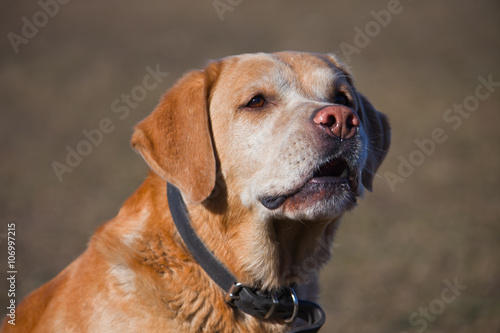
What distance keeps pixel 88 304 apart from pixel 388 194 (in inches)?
322

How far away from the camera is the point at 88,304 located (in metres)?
3.11

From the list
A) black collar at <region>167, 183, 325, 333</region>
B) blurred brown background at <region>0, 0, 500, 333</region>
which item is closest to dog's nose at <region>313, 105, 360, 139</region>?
blurred brown background at <region>0, 0, 500, 333</region>

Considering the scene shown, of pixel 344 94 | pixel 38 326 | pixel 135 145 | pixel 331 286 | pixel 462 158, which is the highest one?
pixel 135 145

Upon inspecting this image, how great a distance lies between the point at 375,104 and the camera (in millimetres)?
15562

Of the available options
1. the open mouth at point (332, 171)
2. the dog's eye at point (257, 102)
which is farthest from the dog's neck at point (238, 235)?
the dog's eye at point (257, 102)

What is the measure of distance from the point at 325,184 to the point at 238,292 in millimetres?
845

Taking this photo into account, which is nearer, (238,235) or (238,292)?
(238,292)

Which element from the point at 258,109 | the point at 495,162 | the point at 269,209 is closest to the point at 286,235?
the point at 269,209

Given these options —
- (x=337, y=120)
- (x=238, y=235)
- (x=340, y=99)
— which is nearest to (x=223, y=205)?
(x=238, y=235)

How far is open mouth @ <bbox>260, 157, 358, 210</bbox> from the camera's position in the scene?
3.07 meters

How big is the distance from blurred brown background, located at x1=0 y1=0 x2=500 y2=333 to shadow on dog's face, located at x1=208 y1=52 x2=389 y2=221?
63cm

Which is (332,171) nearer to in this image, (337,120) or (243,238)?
(337,120)

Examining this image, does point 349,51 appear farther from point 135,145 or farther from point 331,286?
point 135,145

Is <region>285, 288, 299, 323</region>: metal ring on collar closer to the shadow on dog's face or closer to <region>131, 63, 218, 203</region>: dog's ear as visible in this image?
the shadow on dog's face
